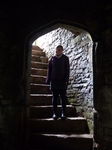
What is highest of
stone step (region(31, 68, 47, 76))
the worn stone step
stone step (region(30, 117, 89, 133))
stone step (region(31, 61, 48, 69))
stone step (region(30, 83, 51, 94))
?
stone step (region(31, 61, 48, 69))

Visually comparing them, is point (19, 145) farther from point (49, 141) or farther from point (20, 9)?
point (20, 9)

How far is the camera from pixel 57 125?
2928mm

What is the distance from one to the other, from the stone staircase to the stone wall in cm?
22

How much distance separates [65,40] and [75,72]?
1131 mm

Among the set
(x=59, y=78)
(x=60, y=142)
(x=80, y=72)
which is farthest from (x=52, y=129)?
(x=80, y=72)

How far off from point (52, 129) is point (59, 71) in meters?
1.16

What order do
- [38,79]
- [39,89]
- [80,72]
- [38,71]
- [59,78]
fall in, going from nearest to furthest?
[59,78], [80,72], [39,89], [38,79], [38,71]

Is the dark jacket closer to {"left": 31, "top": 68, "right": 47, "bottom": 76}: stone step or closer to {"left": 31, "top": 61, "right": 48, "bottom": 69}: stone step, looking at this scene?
{"left": 31, "top": 68, "right": 47, "bottom": 76}: stone step

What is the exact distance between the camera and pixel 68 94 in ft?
12.6

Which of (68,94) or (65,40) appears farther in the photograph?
(65,40)

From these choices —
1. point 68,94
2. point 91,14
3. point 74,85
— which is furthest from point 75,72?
point 91,14

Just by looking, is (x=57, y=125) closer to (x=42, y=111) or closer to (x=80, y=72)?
(x=42, y=111)

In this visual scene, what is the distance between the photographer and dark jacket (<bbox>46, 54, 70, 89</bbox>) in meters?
3.03

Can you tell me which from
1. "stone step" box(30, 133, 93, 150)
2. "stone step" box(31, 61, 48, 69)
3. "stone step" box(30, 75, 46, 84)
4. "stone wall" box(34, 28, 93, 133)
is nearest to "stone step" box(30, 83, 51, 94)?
"stone step" box(30, 75, 46, 84)
